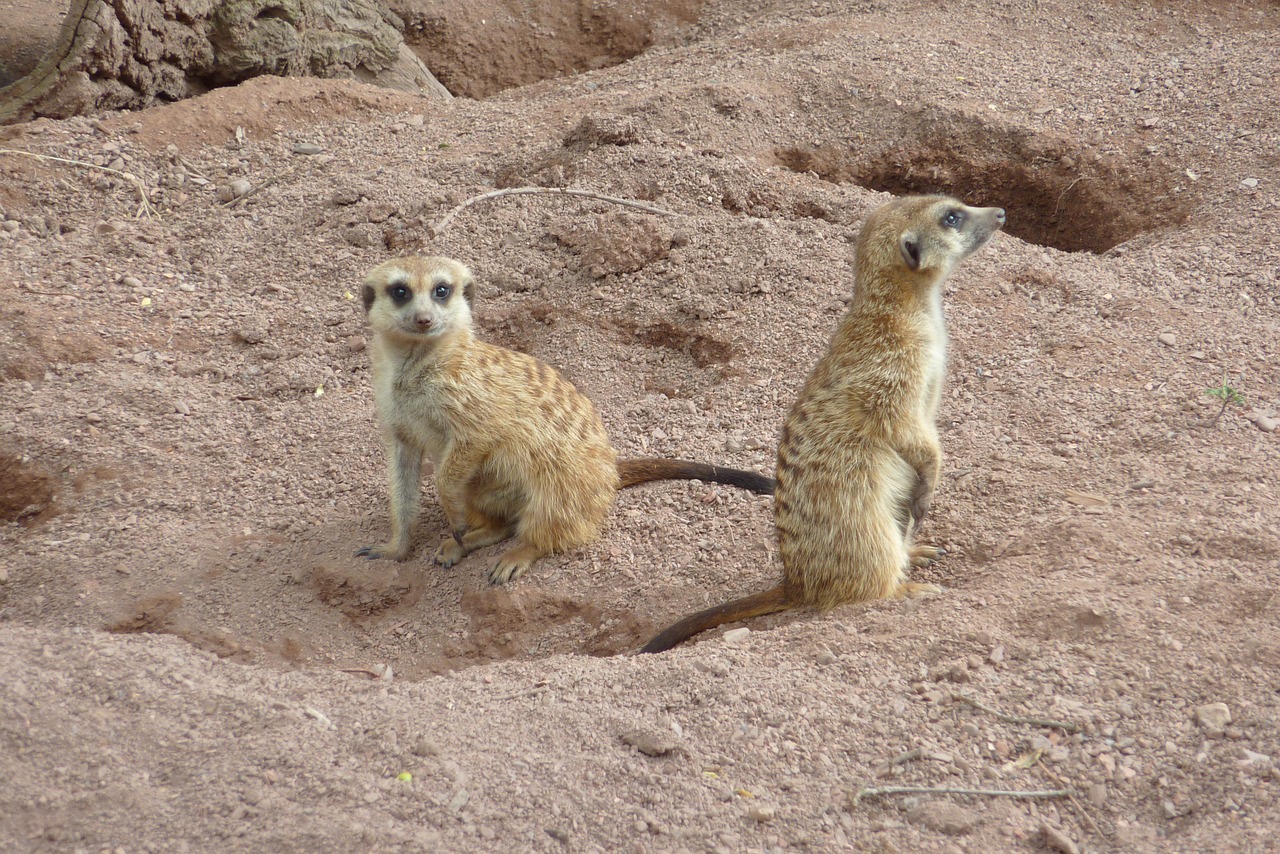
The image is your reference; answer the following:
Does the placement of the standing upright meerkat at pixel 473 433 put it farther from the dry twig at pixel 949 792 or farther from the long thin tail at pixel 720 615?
the dry twig at pixel 949 792

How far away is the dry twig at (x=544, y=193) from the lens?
4488 millimetres

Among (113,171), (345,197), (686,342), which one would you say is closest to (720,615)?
(686,342)

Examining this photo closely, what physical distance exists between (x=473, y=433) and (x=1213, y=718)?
6.77 feet

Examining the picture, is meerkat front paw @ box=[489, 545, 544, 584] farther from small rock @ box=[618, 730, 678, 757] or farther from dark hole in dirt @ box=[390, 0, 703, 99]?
dark hole in dirt @ box=[390, 0, 703, 99]

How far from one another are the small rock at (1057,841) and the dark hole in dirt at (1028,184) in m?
3.38

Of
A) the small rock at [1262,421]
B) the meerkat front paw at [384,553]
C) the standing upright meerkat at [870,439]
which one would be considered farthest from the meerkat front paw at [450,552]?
the small rock at [1262,421]

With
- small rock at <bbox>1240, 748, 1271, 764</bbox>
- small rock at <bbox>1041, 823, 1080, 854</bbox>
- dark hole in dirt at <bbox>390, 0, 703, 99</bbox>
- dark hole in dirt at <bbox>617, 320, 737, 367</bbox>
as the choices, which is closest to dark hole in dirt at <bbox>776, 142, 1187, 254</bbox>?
dark hole in dirt at <bbox>617, 320, 737, 367</bbox>

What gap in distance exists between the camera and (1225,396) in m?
2.96

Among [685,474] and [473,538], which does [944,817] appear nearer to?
[685,474]

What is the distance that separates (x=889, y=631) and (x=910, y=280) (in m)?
0.93

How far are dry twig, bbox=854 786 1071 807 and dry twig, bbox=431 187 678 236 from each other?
306 centimetres

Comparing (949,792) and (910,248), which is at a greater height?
(910,248)

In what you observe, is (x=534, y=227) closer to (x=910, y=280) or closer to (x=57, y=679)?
(x=910, y=280)

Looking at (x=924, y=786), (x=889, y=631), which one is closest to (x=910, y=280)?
(x=889, y=631)
